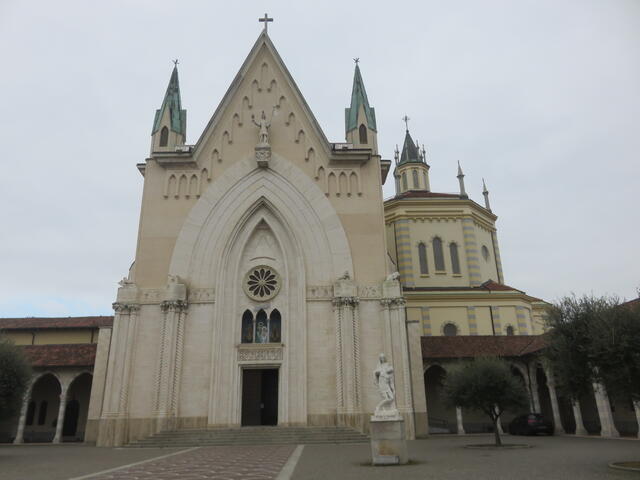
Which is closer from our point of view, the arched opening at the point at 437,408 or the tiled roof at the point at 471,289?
the arched opening at the point at 437,408

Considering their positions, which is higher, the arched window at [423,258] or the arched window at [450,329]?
the arched window at [423,258]

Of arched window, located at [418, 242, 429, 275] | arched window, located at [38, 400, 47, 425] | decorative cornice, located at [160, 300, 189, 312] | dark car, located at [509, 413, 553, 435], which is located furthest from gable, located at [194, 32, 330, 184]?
arched window, located at [38, 400, 47, 425]

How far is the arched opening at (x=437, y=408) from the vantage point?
28875mm

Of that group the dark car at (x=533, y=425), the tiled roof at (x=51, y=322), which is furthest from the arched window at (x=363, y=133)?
the tiled roof at (x=51, y=322)

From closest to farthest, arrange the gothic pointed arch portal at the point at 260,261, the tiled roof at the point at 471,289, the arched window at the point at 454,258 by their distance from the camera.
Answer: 1. the gothic pointed arch portal at the point at 260,261
2. the tiled roof at the point at 471,289
3. the arched window at the point at 454,258

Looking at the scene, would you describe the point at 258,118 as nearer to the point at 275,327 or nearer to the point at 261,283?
the point at 261,283

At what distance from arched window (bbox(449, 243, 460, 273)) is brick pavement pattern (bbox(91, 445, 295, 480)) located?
25300mm

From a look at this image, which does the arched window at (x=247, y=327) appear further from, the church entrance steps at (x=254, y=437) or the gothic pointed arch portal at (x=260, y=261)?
the church entrance steps at (x=254, y=437)

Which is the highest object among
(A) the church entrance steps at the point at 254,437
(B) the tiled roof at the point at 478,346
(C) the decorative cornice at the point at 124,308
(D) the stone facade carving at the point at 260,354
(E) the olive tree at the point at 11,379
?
(C) the decorative cornice at the point at 124,308

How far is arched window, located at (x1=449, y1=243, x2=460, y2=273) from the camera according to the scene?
3805 centimetres

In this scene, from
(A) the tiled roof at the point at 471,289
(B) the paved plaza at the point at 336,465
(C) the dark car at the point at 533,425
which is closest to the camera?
(B) the paved plaza at the point at 336,465

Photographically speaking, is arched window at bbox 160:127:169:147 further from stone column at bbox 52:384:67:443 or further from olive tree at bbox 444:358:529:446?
olive tree at bbox 444:358:529:446

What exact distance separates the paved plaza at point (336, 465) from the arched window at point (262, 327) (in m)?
8.45

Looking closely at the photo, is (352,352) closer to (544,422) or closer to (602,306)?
(544,422)
